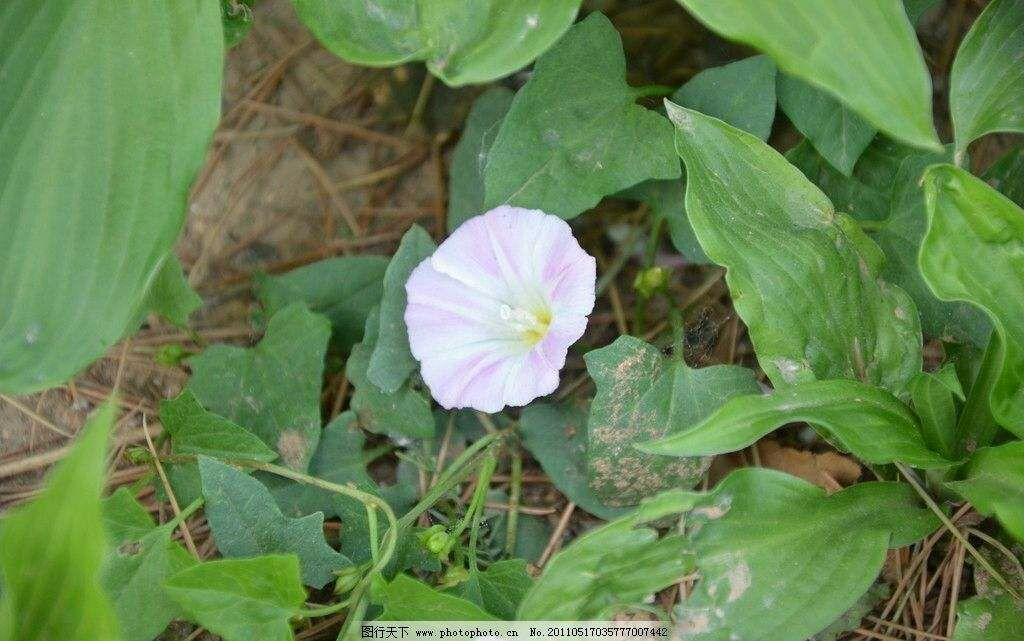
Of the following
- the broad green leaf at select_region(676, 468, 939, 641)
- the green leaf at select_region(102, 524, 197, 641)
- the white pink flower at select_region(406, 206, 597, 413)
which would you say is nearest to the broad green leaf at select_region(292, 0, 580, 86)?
the white pink flower at select_region(406, 206, 597, 413)

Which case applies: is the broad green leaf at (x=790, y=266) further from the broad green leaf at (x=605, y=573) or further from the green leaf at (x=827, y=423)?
the broad green leaf at (x=605, y=573)

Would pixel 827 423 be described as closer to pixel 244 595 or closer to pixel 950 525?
pixel 950 525

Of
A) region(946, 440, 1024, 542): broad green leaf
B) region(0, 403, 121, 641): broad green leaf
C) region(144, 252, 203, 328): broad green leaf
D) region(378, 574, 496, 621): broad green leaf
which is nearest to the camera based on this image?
region(0, 403, 121, 641): broad green leaf

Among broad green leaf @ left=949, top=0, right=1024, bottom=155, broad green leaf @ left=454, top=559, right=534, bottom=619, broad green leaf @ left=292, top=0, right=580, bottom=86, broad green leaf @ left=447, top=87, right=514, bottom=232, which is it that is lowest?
broad green leaf @ left=454, top=559, right=534, bottom=619

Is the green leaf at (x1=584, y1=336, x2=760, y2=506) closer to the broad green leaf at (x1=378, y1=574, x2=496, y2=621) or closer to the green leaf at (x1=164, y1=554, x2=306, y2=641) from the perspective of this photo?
the broad green leaf at (x1=378, y1=574, x2=496, y2=621)

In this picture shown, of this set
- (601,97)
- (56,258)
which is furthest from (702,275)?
(56,258)

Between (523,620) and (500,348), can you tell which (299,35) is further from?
(523,620)
